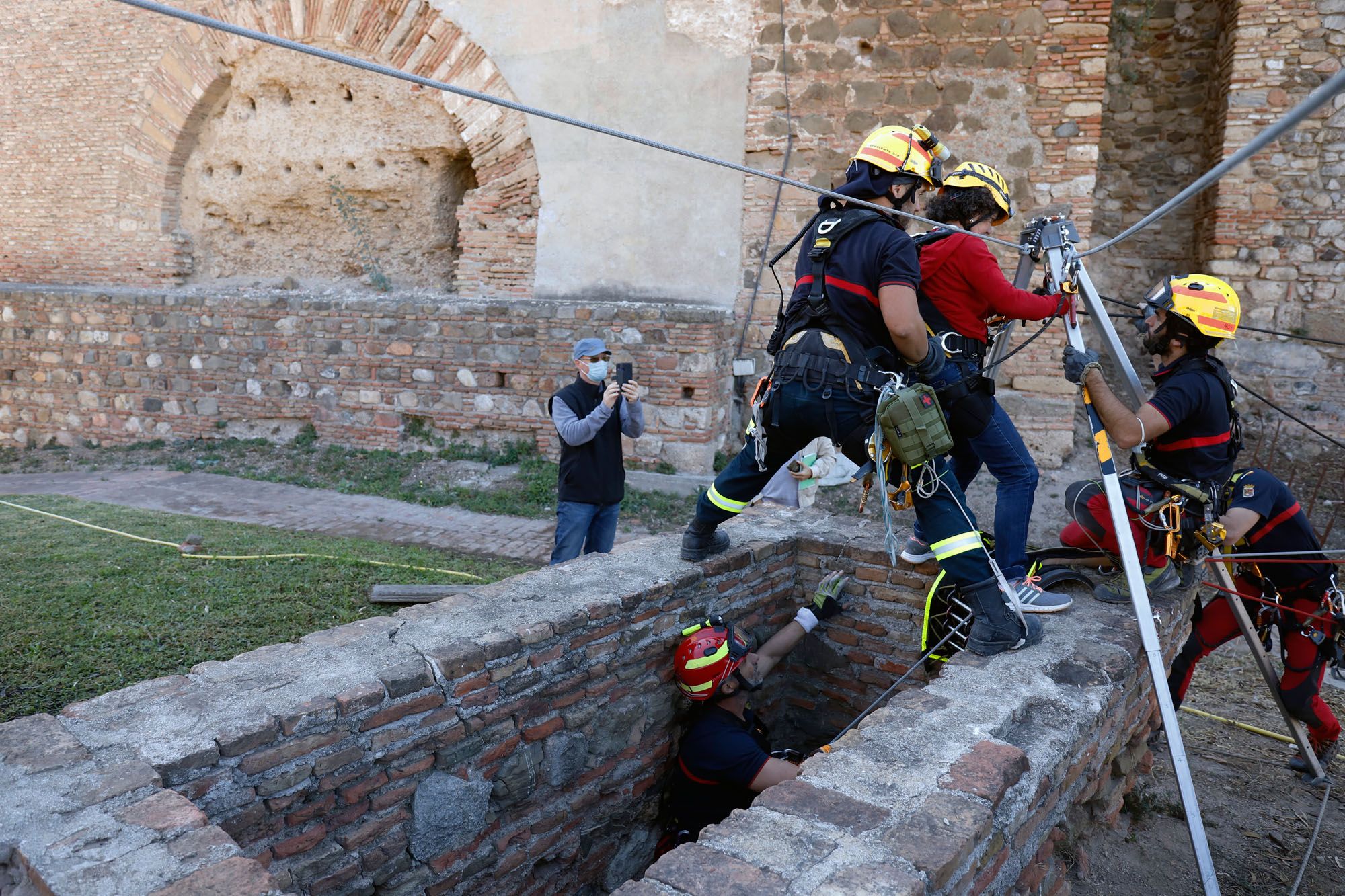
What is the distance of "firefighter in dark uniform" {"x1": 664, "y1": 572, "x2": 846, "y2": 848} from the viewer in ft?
11.4

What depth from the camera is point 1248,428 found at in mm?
8453

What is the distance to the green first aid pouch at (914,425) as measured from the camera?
10.2ft

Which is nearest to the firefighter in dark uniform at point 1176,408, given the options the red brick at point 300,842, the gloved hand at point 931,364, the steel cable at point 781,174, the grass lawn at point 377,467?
the gloved hand at point 931,364

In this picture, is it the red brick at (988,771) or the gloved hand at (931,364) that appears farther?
the gloved hand at (931,364)

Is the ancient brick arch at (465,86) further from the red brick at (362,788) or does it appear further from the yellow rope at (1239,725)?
the red brick at (362,788)

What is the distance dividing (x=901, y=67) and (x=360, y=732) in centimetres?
809

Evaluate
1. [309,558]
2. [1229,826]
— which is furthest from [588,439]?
[1229,826]

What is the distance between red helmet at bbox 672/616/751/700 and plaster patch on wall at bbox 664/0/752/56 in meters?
7.00

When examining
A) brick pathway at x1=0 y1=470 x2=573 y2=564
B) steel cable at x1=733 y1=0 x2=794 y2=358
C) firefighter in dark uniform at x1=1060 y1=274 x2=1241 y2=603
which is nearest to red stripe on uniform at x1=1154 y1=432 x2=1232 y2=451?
firefighter in dark uniform at x1=1060 y1=274 x2=1241 y2=603

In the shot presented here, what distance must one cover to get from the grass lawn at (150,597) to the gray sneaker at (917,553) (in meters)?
2.88

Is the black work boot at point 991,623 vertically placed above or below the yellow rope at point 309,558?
above

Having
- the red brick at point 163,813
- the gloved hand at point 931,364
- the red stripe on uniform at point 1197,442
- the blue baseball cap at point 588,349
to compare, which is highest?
the gloved hand at point 931,364

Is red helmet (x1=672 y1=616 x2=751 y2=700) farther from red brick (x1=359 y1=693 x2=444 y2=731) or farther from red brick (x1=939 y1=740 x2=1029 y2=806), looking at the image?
red brick (x1=939 y1=740 x2=1029 y2=806)

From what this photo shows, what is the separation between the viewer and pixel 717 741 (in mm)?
3523
